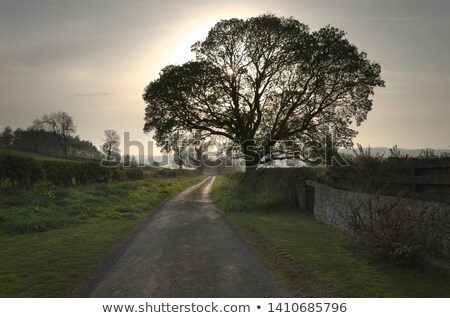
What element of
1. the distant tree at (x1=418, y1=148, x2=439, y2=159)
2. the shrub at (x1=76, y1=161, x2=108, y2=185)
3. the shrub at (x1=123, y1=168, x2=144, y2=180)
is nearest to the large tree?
the shrub at (x1=76, y1=161, x2=108, y2=185)

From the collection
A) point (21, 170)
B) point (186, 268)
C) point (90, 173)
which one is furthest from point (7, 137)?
point (186, 268)

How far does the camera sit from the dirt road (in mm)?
7641

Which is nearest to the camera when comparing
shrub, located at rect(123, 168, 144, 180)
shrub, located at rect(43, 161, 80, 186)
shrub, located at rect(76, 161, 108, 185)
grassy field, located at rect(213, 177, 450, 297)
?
grassy field, located at rect(213, 177, 450, 297)

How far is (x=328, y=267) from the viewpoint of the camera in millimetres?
9352

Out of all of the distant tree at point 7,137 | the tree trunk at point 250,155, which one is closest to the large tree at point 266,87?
the tree trunk at point 250,155

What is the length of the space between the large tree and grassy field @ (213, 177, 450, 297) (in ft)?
63.6

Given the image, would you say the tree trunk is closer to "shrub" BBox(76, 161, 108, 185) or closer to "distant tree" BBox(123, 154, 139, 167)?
"shrub" BBox(76, 161, 108, 185)

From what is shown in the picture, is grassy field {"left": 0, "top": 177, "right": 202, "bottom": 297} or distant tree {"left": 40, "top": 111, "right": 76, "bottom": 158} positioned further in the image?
distant tree {"left": 40, "top": 111, "right": 76, "bottom": 158}

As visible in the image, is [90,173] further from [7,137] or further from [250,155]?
[7,137]

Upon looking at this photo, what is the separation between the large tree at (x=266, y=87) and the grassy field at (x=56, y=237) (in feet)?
38.3

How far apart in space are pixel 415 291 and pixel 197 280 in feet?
14.6

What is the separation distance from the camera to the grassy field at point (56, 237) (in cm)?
841

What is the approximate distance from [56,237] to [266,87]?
2543 cm
